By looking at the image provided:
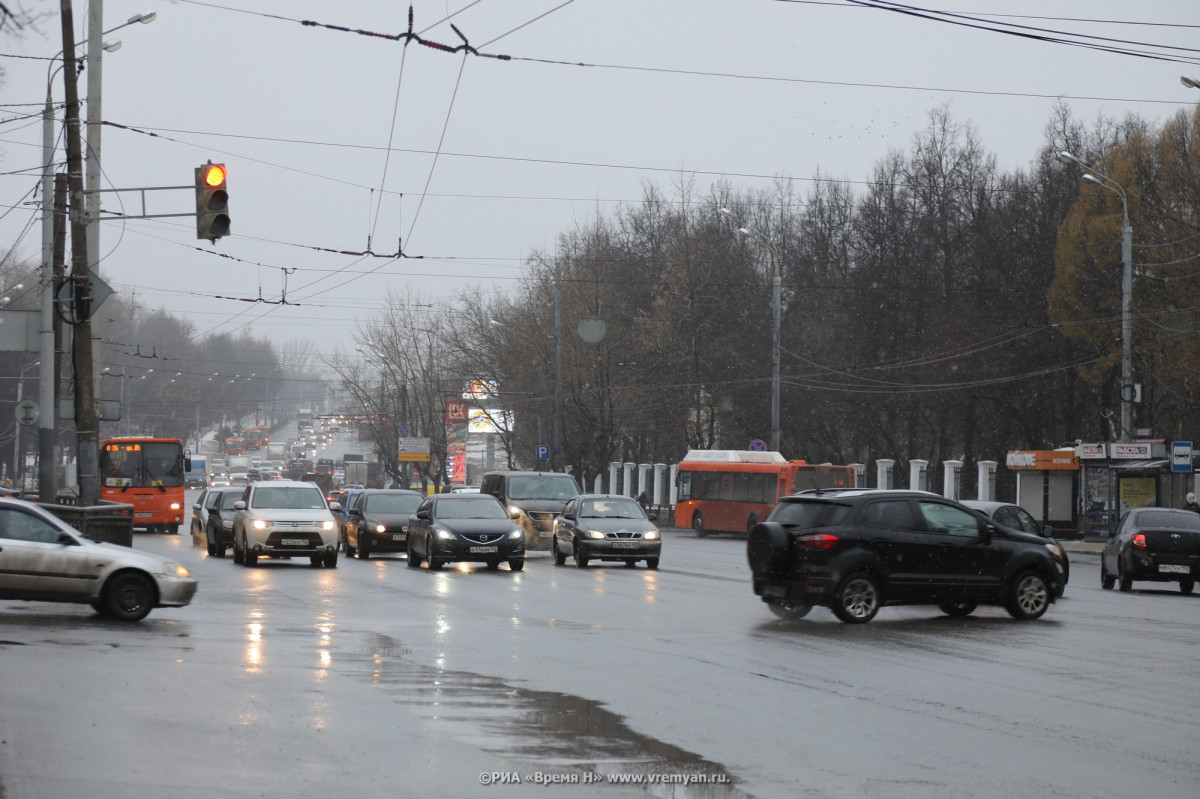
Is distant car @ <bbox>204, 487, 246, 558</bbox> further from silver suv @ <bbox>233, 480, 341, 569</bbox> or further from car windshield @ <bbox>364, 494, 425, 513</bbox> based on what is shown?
car windshield @ <bbox>364, 494, 425, 513</bbox>

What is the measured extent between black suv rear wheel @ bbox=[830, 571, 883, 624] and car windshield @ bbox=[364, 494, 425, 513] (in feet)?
60.7

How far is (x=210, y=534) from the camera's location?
33.8 meters

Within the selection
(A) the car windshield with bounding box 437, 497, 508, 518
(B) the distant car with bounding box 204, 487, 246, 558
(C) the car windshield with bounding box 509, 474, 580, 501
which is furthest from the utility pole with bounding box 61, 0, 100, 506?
(C) the car windshield with bounding box 509, 474, 580, 501

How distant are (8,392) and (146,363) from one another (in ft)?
106

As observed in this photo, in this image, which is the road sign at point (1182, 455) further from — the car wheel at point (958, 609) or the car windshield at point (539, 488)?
the car wheel at point (958, 609)

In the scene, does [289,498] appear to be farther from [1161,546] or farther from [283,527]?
[1161,546]

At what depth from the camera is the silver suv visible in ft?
91.9

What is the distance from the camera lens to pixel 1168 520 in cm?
2391

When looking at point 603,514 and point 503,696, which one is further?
point 603,514

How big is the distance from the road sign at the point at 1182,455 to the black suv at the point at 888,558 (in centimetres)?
2040

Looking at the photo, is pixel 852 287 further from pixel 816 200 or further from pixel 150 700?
pixel 150 700

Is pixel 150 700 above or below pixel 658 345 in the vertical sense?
below

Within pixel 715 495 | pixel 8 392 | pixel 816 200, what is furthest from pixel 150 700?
pixel 8 392

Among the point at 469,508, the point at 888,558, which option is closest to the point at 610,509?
the point at 469,508
